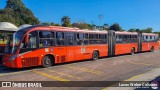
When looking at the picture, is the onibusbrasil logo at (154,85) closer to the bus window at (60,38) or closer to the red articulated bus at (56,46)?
the red articulated bus at (56,46)

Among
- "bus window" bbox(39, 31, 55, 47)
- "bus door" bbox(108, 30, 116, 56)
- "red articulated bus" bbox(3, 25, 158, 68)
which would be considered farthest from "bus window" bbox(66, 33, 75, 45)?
"bus door" bbox(108, 30, 116, 56)

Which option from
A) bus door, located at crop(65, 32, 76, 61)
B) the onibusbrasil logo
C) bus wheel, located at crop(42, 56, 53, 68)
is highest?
bus door, located at crop(65, 32, 76, 61)

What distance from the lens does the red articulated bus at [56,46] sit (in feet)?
38.7

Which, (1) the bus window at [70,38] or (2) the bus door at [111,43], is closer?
(1) the bus window at [70,38]

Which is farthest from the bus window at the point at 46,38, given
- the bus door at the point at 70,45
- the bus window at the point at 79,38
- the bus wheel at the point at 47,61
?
the bus window at the point at 79,38

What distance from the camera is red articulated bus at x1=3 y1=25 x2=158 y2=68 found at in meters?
11.8

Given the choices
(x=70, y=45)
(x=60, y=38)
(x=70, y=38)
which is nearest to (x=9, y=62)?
(x=60, y=38)

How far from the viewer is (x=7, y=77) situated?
32.9 feet

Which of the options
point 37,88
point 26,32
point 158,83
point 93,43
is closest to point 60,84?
point 37,88

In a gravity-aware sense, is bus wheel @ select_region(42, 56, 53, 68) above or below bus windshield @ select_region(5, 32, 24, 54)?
below

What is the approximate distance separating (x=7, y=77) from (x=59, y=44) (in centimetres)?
484

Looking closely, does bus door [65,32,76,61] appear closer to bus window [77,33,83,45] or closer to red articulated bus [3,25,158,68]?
red articulated bus [3,25,158,68]

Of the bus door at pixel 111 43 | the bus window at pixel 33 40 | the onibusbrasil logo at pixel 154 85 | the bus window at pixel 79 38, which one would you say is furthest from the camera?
the bus door at pixel 111 43

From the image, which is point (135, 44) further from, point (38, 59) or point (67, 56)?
point (38, 59)
